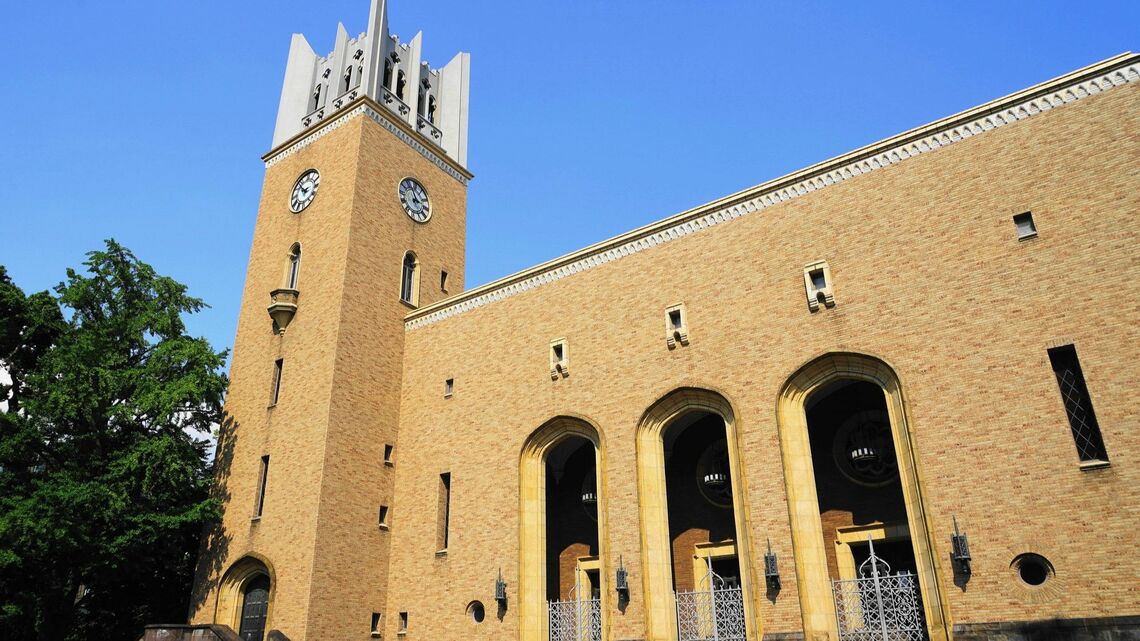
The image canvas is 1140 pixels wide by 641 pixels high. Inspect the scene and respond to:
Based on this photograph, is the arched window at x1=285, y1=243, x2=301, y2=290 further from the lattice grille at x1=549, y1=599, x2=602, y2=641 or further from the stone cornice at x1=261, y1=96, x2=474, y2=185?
the lattice grille at x1=549, y1=599, x2=602, y2=641

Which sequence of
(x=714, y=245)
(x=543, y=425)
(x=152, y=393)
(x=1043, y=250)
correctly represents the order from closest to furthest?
(x=1043, y=250)
(x=714, y=245)
(x=543, y=425)
(x=152, y=393)

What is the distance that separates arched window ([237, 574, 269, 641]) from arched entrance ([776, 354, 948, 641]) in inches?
484

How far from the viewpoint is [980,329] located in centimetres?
1284

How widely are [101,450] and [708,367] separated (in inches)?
569

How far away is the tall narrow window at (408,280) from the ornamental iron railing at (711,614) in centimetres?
1149

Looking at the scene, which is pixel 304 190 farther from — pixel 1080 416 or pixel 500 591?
Answer: pixel 1080 416

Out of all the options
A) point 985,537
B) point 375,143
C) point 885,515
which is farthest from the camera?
point 375,143

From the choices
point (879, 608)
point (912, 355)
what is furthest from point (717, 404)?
point (879, 608)

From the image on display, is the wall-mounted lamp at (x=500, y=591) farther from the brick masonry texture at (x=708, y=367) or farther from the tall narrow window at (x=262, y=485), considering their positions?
the tall narrow window at (x=262, y=485)

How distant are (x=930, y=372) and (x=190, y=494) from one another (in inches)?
675

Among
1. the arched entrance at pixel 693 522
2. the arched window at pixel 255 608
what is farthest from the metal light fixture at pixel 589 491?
the arched window at pixel 255 608

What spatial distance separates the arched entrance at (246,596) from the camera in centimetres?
1858

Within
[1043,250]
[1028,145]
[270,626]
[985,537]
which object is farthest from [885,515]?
[270,626]

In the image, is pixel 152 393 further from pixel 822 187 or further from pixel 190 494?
pixel 822 187
